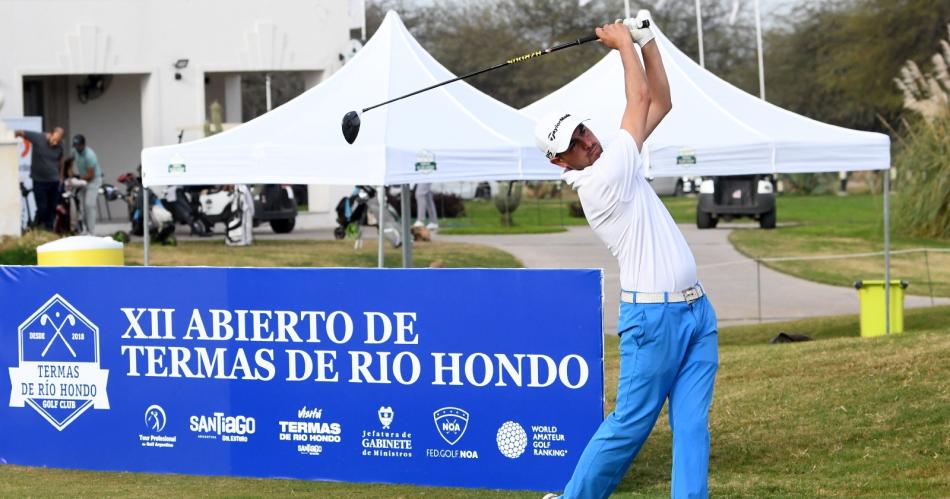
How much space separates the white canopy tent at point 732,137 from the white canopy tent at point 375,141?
1.55 metres

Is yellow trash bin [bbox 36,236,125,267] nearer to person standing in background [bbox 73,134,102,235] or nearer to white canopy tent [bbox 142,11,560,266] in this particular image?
white canopy tent [bbox 142,11,560,266]

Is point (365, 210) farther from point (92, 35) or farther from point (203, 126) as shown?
point (92, 35)

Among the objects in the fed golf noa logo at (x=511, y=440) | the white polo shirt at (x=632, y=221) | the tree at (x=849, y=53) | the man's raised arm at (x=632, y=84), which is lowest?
the fed golf noa logo at (x=511, y=440)

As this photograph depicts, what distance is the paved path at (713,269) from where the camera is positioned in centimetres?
1755

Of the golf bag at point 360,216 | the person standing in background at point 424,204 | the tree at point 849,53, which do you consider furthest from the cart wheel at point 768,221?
the tree at point 849,53

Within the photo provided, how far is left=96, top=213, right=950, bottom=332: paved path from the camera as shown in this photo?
57.6 ft

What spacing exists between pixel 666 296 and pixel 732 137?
832 centimetres

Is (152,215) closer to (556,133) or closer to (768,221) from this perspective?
(768,221)

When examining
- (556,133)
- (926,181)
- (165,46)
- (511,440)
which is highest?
(165,46)

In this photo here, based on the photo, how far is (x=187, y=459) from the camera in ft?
27.8

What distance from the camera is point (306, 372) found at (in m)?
8.17

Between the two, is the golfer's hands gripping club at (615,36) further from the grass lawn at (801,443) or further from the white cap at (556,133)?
the grass lawn at (801,443)

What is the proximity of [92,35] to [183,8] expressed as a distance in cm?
183

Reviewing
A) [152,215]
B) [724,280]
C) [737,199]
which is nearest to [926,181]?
[737,199]
